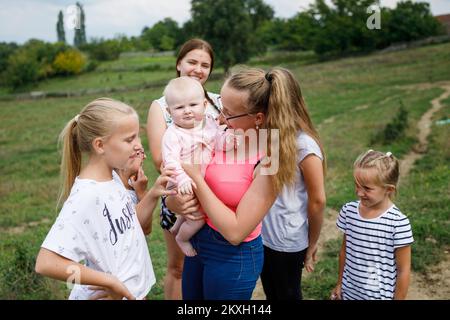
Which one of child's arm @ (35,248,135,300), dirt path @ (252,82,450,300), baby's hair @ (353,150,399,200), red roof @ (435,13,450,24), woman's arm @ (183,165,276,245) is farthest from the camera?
red roof @ (435,13,450,24)

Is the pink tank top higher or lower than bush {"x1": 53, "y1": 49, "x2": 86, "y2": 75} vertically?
lower

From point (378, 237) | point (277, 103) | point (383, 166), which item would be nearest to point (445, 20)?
point (383, 166)

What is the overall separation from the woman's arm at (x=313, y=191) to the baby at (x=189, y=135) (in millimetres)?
514

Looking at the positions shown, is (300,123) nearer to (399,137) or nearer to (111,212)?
(111,212)

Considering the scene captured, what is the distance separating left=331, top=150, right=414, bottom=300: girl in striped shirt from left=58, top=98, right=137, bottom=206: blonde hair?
1407 millimetres

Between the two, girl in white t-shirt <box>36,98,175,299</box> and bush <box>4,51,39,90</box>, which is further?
bush <box>4,51,39,90</box>

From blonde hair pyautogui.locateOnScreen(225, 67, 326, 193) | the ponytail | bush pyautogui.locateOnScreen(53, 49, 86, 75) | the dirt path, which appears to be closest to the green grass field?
the dirt path

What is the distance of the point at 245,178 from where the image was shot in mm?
2033

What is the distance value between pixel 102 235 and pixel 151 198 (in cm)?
36

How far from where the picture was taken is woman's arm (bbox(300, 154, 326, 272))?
236 centimetres

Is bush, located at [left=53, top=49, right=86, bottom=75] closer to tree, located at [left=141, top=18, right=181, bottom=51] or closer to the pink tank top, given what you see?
tree, located at [left=141, top=18, right=181, bottom=51]

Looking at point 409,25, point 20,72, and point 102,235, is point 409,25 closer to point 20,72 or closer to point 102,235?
point 20,72

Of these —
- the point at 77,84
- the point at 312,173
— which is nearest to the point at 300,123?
the point at 312,173

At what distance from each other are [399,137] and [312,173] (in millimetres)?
7339
